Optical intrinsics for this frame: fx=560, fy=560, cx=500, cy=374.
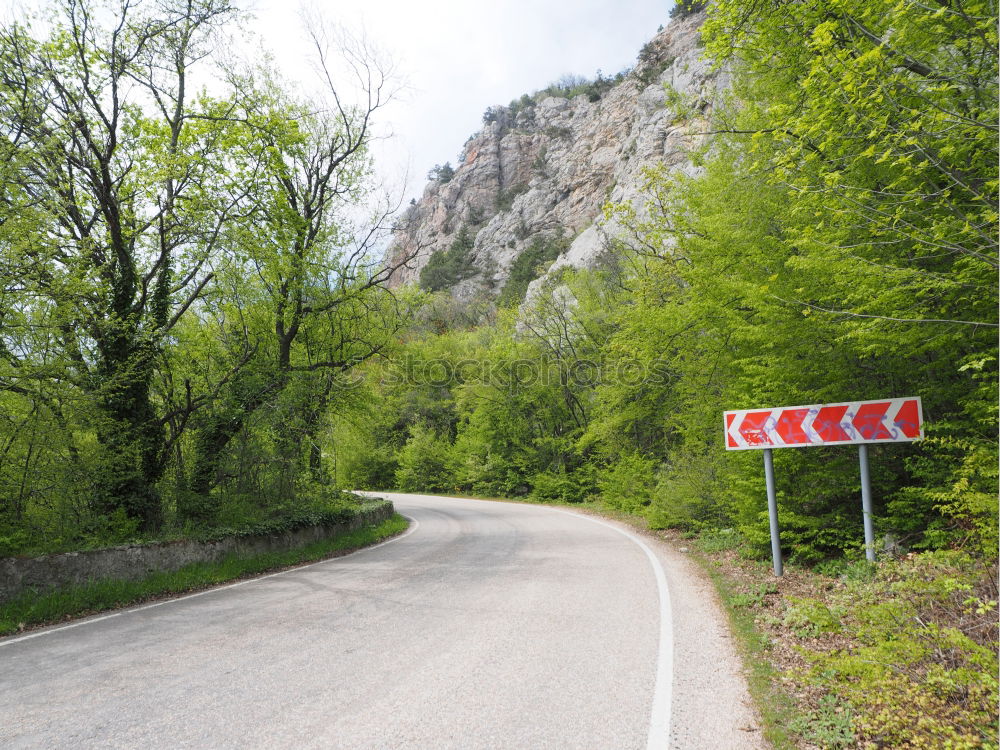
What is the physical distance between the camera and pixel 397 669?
483cm

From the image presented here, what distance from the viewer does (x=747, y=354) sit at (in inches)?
365

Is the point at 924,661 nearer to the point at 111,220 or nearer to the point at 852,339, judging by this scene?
the point at 852,339

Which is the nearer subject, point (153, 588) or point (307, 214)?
point (153, 588)

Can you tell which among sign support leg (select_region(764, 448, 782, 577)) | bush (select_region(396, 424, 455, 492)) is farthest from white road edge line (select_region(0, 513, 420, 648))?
bush (select_region(396, 424, 455, 492))

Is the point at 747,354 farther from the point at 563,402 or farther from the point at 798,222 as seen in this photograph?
the point at 563,402

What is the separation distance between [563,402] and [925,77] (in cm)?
2323

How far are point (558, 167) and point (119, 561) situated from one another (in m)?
78.6

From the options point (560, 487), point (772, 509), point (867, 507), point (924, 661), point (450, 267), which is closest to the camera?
point (924, 661)

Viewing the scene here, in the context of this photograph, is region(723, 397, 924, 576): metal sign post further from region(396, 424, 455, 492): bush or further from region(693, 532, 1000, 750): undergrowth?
region(396, 424, 455, 492): bush

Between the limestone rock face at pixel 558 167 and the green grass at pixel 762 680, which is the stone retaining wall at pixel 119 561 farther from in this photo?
the limestone rock face at pixel 558 167

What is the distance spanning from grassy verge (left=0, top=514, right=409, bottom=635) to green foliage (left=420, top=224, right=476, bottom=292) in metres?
60.5

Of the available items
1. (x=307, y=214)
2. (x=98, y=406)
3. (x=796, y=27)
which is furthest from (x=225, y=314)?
(x=796, y=27)

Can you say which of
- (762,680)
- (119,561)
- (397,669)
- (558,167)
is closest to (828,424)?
(762,680)

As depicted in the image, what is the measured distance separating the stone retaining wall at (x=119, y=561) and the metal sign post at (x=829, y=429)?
28.8ft
